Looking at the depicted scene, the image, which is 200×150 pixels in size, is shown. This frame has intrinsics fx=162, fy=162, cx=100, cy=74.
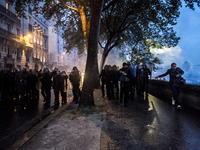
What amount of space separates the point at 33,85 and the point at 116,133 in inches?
253

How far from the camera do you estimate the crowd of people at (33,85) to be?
837 centimetres

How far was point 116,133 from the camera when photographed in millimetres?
3924

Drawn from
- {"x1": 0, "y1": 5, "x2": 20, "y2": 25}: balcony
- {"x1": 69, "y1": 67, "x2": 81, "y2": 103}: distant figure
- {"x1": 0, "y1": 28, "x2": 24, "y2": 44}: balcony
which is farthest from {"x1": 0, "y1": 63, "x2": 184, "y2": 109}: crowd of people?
{"x1": 0, "y1": 5, "x2": 20, "y2": 25}: balcony

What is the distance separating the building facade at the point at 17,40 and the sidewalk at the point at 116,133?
17.7 meters

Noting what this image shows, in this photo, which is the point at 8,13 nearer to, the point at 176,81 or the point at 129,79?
the point at 129,79

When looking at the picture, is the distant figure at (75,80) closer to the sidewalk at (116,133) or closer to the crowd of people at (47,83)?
the crowd of people at (47,83)

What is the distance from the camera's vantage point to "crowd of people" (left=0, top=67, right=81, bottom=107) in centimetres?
837

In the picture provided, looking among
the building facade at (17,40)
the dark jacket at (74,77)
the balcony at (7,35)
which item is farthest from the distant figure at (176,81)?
the balcony at (7,35)

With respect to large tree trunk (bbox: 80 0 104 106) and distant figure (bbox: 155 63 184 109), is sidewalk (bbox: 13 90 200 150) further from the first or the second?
distant figure (bbox: 155 63 184 109)

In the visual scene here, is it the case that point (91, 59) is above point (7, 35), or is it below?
below

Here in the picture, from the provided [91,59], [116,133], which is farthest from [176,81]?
[116,133]

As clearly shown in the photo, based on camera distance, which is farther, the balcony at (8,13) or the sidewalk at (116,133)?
the balcony at (8,13)

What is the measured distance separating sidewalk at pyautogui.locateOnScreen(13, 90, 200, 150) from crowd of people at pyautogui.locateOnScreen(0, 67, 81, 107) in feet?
10.6

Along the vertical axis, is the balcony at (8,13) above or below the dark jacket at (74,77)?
above
